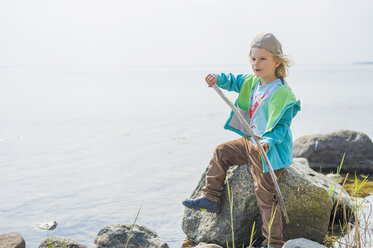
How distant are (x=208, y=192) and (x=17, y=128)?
9.49 m

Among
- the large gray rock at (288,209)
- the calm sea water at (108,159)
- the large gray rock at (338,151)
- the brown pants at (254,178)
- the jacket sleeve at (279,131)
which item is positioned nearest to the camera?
the jacket sleeve at (279,131)

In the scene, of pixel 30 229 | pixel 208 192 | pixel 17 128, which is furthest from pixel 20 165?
pixel 208 192

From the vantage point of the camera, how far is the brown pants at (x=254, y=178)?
145 inches

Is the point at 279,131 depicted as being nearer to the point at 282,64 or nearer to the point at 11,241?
the point at 282,64

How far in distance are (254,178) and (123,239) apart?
1353 mm

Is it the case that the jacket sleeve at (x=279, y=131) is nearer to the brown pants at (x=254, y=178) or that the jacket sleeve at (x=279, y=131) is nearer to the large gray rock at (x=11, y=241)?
the brown pants at (x=254, y=178)

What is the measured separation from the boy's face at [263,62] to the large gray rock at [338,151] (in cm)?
390

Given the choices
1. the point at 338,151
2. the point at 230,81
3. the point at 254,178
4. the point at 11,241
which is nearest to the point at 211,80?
the point at 230,81

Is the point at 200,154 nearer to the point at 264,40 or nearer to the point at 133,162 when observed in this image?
the point at 133,162

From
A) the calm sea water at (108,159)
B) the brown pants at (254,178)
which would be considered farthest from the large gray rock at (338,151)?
the brown pants at (254,178)

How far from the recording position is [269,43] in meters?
3.76

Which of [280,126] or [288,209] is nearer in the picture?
[280,126]

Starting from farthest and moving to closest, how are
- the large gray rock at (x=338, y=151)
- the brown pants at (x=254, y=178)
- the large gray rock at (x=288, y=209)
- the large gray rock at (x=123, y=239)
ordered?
the large gray rock at (x=338, y=151) → the large gray rock at (x=288, y=209) → the large gray rock at (x=123, y=239) → the brown pants at (x=254, y=178)

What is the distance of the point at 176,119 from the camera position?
1348 cm
